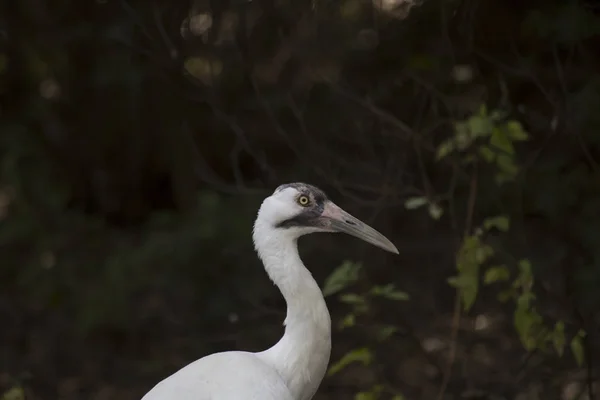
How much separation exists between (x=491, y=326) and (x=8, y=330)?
3.64 m

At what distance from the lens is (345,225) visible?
178 inches

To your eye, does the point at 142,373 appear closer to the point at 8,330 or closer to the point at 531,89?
the point at 8,330

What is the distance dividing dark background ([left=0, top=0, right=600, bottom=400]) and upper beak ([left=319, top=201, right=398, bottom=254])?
2.90 feet

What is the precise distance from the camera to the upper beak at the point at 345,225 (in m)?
4.47

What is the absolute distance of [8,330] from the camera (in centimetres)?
809

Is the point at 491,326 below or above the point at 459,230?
below

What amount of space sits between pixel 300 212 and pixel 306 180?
2643 millimetres

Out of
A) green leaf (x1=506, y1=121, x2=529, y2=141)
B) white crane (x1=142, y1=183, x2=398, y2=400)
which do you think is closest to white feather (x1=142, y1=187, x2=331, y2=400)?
white crane (x1=142, y1=183, x2=398, y2=400)

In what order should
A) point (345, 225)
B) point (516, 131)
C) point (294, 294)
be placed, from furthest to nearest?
point (516, 131) < point (345, 225) < point (294, 294)

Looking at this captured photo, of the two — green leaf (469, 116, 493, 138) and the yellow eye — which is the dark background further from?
the yellow eye

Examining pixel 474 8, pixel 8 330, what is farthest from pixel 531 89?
pixel 8 330

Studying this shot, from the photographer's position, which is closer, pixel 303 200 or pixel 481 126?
pixel 303 200

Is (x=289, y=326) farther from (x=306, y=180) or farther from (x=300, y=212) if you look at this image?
(x=306, y=180)

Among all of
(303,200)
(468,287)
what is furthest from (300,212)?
(468,287)
